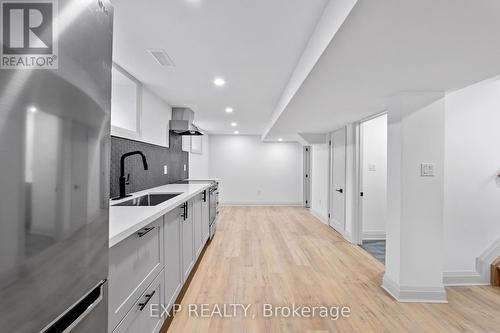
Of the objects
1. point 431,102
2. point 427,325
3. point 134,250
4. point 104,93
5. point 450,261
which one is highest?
point 431,102

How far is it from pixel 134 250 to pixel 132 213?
0.27m

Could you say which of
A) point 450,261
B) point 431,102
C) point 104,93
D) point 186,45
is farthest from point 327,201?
point 104,93

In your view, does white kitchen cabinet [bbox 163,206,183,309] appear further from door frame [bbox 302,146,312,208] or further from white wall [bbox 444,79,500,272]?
door frame [bbox 302,146,312,208]

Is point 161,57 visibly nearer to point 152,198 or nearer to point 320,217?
point 152,198

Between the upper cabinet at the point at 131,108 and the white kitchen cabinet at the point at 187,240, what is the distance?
1080 millimetres

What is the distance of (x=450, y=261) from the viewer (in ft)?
8.46

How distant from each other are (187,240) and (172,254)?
0.51m

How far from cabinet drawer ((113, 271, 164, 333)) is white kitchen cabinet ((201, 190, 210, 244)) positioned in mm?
1658

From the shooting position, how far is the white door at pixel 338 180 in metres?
4.32

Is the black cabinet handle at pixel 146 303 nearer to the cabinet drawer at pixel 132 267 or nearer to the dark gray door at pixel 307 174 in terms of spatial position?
the cabinet drawer at pixel 132 267

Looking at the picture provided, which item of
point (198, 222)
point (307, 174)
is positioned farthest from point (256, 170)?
point (198, 222)

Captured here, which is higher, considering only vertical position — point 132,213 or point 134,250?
point 132,213

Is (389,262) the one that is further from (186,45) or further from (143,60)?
(143,60)

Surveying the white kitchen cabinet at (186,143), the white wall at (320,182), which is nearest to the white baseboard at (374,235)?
the white wall at (320,182)
